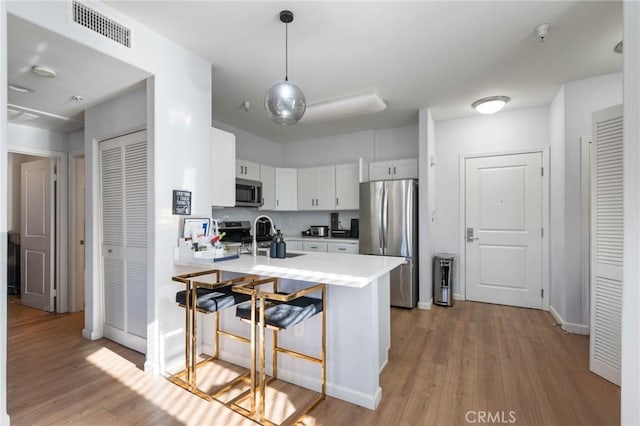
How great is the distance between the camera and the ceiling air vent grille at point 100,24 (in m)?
1.93

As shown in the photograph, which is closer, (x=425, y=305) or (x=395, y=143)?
(x=425, y=305)

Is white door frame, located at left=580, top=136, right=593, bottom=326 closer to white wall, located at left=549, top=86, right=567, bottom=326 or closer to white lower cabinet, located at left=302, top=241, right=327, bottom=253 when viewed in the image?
white wall, located at left=549, top=86, right=567, bottom=326

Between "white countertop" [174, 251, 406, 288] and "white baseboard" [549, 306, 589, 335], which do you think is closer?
"white countertop" [174, 251, 406, 288]

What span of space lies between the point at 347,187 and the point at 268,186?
1282 mm

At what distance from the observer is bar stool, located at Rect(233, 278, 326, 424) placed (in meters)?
1.82

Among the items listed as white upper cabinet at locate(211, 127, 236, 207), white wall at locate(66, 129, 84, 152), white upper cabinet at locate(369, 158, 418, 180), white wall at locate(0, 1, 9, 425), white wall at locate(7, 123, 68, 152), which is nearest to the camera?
white wall at locate(0, 1, 9, 425)

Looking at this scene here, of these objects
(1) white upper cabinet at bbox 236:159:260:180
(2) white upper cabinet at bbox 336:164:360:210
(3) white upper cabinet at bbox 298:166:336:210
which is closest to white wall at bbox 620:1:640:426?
(2) white upper cabinet at bbox 336:164:360:210

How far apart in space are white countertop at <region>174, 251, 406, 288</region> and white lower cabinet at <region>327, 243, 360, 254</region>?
1925 mm

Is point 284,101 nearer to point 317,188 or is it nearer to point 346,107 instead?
point 346,107

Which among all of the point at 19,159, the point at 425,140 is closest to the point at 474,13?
the point at 425,140

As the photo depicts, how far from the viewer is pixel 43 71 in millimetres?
2305

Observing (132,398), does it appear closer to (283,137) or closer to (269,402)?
(269,402)

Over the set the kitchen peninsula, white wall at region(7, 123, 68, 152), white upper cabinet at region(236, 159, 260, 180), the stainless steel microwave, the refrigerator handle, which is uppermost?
white wall at region(7, 123, 68, 152)

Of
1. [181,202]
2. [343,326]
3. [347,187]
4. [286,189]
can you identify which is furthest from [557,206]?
[181,202]
